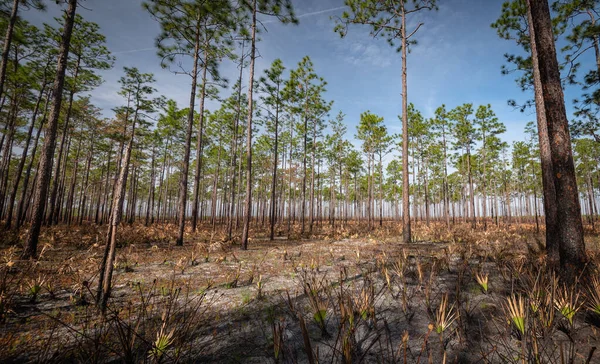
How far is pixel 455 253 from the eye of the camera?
780 cm

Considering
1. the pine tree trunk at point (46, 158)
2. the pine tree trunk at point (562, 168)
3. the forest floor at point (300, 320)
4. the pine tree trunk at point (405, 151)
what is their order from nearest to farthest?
the forest floor at point (300, 320) < the pine tree trunk at point (562, 168) < the pine tree trunk at point (46, 158) < the pine tree trunk at point (405, 151)

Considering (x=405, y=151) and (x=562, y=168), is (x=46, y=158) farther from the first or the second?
(x=405, y=151)

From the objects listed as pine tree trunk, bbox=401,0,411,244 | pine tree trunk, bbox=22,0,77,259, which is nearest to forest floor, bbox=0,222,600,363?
pine tree trunk, bbox=22,0,77,259

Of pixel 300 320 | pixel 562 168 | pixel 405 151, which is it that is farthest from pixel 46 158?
pixel 405 151

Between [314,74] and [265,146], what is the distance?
35.0ft

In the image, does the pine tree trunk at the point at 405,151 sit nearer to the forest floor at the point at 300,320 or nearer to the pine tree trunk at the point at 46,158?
the forest floor at the point at 300,320

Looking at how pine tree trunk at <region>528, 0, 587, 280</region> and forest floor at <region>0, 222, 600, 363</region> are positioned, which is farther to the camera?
pine tree trunk at <region>528, 0, 587, 280</region>

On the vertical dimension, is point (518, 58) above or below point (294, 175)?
above

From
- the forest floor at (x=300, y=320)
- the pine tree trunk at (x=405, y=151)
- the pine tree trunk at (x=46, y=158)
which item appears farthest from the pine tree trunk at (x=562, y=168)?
the pine tree trunk at (x=46, y=158)

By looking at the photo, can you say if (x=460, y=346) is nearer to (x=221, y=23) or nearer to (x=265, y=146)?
(x=221, y=23)

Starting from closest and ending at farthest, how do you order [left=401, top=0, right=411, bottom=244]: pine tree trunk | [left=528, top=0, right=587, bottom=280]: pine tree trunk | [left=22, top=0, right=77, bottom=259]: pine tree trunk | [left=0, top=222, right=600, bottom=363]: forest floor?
[left=0, top=222, right=600, bottom=363]: forest floor → [left=528, top=0, right=587, bottom=280]: pine tree trunk → [left=22, top=0, right=77, bottom=259]: pine tree trunk → [left=401, top=0, right=411, bottom=244]: pine tree trunk

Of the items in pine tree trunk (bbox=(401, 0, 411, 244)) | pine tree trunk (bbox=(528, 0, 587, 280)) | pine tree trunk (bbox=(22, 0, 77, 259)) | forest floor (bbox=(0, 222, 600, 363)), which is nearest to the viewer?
forest floor (bbox=(0, 222, 600, 363))

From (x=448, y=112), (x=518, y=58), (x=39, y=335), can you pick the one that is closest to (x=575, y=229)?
(x=39, y=335)

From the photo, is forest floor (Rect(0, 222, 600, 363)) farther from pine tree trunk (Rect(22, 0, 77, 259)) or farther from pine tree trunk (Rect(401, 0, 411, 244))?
pine tree trunk (Rect(401, 0, 411, 244))
